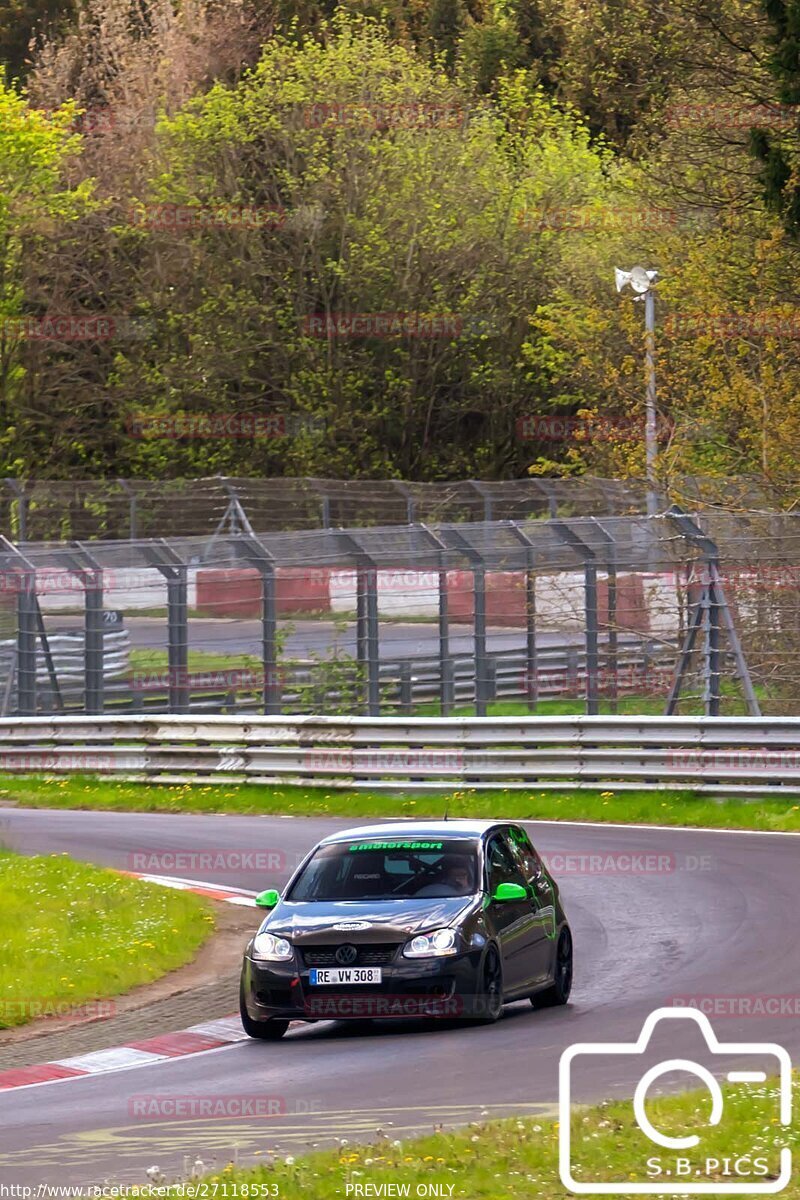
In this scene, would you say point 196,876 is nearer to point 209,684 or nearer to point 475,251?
point 209,684

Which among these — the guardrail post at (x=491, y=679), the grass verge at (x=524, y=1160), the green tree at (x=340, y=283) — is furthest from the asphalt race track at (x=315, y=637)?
the green tree at (x=340, y=283)

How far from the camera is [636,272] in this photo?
36.9m

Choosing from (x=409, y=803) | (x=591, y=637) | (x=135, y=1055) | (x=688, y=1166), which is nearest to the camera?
(x=688, y=1166)

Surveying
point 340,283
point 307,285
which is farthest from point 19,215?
point 340,283

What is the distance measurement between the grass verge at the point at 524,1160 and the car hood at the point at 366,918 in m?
3.72

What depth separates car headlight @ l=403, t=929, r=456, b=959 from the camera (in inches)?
484

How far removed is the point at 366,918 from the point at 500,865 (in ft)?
4.13

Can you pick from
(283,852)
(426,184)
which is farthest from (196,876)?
(426,184)

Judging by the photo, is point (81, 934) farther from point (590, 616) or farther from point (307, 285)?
point (307, 285)

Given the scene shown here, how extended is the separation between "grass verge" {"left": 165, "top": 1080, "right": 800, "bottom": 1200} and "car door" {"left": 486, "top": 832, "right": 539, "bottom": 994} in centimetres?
397

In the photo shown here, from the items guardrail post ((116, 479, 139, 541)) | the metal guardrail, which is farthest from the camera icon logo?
guardrail post ((116, 479, 139, 541))

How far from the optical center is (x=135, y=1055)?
12234 mm

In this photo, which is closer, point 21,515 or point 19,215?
point 21,515

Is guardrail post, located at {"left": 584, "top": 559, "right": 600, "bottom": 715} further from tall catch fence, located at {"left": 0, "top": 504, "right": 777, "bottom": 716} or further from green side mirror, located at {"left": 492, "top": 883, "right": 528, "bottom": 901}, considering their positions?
green side mirror, located at {"left": 492, "top": 883, "right": 528, "bottom": 901}
